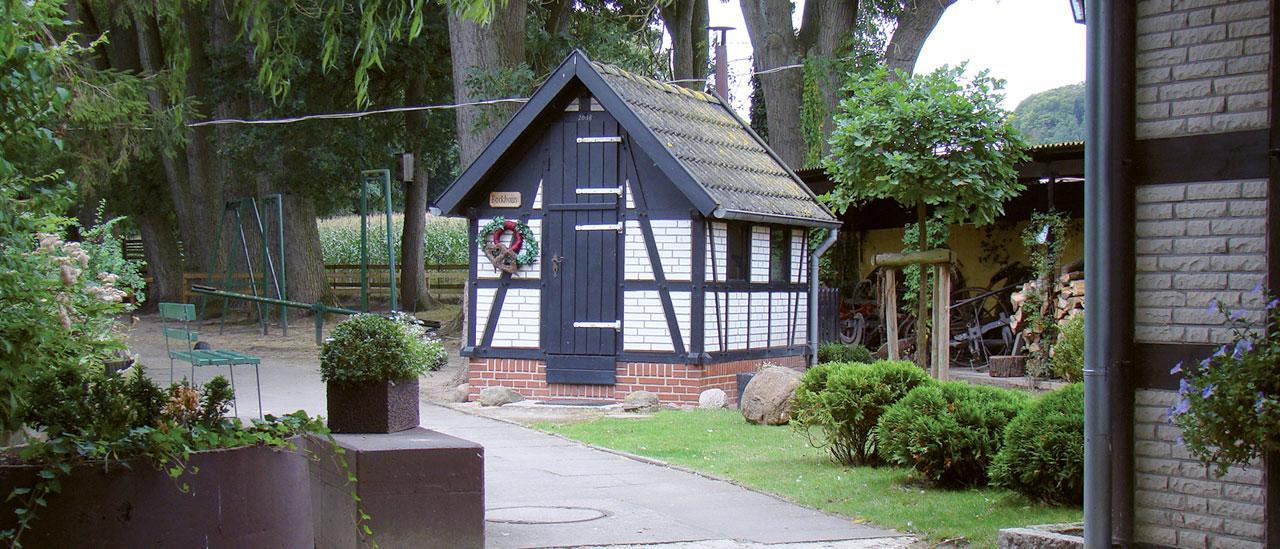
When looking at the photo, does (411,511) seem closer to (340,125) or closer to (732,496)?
(732,496)

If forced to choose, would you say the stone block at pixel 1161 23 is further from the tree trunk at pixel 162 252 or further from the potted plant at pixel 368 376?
the tree trunk at pixel 162 252

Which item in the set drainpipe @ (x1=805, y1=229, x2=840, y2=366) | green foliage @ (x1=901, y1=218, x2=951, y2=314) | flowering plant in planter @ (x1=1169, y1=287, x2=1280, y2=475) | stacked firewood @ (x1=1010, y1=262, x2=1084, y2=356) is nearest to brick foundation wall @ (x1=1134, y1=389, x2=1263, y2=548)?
flowering plant in planter @ (x1=1169, y1=287, x2=1280, y2=475)

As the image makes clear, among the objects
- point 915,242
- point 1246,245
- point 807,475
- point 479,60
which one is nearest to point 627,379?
point 915,242

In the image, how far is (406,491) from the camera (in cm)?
646

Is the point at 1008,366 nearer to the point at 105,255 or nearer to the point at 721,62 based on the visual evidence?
the point at 721,62

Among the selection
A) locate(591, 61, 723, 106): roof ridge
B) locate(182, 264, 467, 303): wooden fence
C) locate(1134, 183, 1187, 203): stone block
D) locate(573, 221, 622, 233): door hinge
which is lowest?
locate(182, 264, 467, 303): wooden fence

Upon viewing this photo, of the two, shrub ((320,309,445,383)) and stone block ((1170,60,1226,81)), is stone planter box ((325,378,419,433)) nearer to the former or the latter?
shrub ((320,309,445,383))

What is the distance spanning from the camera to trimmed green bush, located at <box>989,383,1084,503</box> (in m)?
7.79

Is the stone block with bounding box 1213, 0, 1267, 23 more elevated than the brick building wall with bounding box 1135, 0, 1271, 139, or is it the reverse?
the stone block with bounding box 1213, 0, 1267, 23

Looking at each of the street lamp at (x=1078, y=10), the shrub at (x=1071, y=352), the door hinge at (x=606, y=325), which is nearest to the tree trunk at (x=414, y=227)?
the door hinge at (x=606, y=325)

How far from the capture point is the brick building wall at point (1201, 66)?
5855 millimetres

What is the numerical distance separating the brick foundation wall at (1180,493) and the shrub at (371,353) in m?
3.65

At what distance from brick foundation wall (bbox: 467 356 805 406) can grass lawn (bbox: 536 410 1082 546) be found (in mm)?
707

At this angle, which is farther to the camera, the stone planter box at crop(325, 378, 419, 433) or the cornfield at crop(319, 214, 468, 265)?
the cornfield at crop(319, 214, 468, 265)
